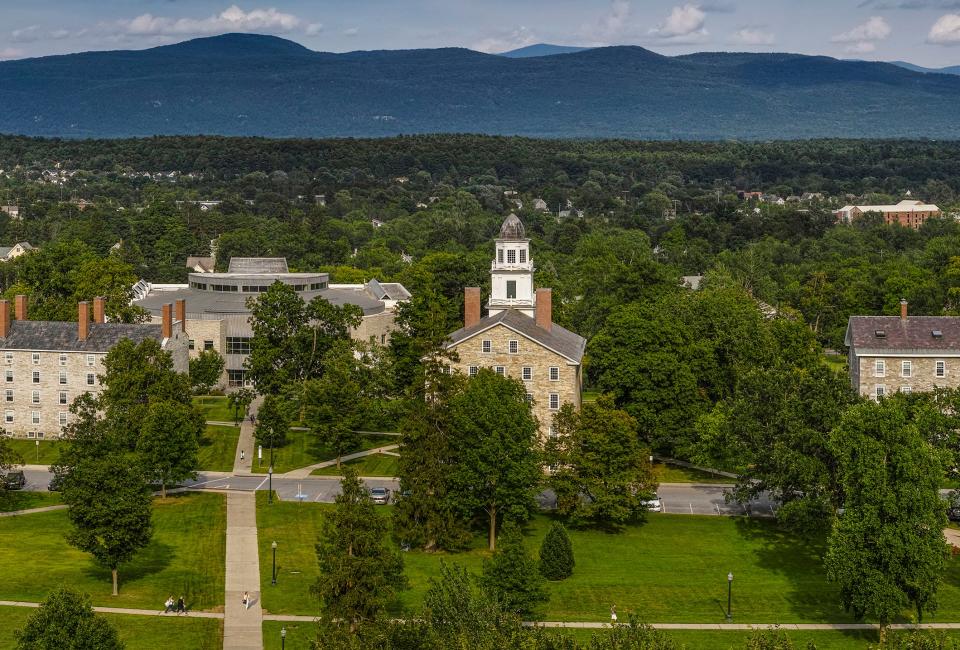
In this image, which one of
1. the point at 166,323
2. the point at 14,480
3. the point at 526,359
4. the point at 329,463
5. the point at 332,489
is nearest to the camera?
the point at 14,480

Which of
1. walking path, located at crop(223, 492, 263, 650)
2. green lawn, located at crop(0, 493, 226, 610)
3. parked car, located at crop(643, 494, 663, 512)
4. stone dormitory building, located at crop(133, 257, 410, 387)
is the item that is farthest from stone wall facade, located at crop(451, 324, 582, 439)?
stone dormitory building, located at crop(133, 257, 410, 387)

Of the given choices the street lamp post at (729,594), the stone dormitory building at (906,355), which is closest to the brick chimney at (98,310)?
the stone dormitory building at (906,355)

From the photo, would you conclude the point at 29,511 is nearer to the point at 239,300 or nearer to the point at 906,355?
the point at 239,300

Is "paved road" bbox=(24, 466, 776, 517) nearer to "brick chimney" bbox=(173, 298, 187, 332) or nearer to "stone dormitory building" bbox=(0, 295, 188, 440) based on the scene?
"stone dormitory building" bbox=(0, 295, 188, 440)

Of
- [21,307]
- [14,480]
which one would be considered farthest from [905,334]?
[21,307]

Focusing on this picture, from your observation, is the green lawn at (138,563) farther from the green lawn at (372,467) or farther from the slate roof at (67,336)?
the slate roof at (67,336)

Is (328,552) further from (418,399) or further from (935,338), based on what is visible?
(935,338)
